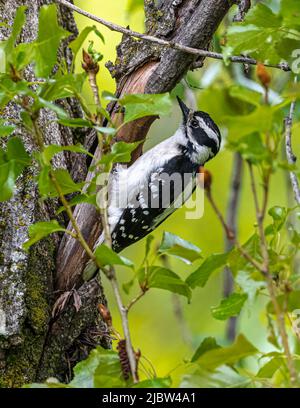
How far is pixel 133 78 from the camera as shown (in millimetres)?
3139

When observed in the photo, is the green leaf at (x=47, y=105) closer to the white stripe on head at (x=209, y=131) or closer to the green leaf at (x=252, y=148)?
the green leaf at (x=252, y=148)

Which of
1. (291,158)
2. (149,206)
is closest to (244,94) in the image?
(291,158)

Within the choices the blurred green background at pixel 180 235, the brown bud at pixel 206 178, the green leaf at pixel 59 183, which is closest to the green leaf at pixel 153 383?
the brown bud at pixel 206 178

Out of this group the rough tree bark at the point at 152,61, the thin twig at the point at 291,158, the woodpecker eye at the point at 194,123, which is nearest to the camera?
the thin twig at the point at 291,158

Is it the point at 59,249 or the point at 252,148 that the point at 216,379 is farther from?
the point at 59,249

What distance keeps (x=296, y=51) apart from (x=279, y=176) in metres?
3.78

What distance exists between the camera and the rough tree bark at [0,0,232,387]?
2840 mm

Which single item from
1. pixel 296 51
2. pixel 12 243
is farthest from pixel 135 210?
pixel 296 51

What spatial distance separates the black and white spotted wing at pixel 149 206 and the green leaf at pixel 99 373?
2006 millimetres

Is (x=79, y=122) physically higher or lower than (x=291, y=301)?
higher

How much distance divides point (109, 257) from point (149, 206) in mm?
2050

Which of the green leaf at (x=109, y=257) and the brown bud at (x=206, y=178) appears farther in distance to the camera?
the green leaf at (x=109, y=257)

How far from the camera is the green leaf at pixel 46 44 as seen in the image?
1.91m

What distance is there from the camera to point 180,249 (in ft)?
6.54
